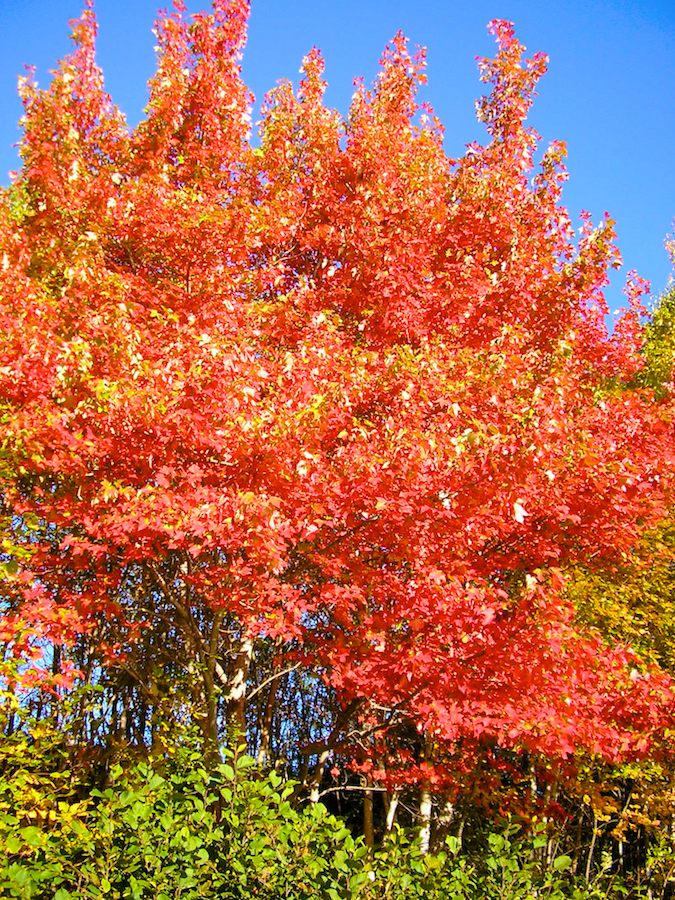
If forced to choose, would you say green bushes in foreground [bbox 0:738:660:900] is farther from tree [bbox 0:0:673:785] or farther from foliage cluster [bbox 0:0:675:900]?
tree [bbox 0:0:673:785]

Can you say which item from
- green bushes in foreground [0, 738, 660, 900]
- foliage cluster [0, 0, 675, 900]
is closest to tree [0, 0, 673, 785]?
foliage cluster [0, 0, 675, 900]

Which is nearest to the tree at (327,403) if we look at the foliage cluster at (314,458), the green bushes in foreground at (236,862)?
the foliage cluster at (314,458)

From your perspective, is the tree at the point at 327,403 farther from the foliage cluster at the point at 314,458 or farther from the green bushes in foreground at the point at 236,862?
the green bushes in foreground at the point at 236,862

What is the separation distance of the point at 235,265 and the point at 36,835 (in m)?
6.16

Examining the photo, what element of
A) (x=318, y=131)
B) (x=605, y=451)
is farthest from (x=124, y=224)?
(x=605, y=451)

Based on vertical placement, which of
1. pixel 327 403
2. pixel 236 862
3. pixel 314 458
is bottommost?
pixel 236 862

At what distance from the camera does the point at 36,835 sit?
11.4 feet

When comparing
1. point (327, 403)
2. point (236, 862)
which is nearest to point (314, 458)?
point (327, 403)

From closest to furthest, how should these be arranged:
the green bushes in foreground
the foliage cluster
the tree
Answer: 1. the green bushes in foreground
2. the foliage cluster
3. the tree

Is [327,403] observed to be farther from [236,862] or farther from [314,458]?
[236,862]

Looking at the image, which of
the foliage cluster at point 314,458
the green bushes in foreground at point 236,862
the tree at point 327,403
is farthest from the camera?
the tree at point 327,403

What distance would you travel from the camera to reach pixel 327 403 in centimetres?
571

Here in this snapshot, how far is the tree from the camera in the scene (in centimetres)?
523

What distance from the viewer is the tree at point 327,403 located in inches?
206
